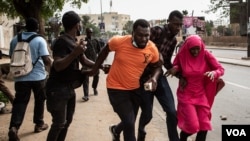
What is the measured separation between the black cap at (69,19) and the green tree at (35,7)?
801 centimetres

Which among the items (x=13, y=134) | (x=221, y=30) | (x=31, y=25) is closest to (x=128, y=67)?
(x=31, y=25)

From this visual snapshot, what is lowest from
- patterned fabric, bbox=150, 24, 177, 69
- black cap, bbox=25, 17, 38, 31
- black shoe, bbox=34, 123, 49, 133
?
black shoe, bbox=34, 123, 49, 133

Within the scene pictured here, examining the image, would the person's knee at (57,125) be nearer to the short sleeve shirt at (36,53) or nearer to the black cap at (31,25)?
the short sleeve shirt at (36,53)

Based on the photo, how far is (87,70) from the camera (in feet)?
14.0

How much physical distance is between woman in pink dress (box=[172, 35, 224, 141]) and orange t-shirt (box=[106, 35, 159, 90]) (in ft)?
1.82

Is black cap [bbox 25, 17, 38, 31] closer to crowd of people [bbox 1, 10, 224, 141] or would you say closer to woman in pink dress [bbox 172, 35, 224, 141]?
crowd of people [bbox 1, 10, 224, 141]

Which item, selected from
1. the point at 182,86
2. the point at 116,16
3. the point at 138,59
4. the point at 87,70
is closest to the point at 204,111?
the point at 182,86

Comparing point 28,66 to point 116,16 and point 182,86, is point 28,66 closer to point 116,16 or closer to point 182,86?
point 182,86

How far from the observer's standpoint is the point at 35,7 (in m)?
12.1

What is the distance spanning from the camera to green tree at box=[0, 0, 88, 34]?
12094 millimetres

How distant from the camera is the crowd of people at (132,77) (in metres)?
4.04

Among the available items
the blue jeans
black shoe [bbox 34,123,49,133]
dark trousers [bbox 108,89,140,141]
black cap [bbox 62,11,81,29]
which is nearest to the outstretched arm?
dark trousers [bbox 108,89,140,141]

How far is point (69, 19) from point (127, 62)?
788mm

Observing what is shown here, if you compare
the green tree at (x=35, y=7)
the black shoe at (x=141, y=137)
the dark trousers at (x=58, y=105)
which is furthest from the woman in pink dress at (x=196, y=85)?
the green tree at (x=35, y=7)
